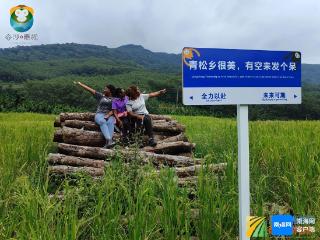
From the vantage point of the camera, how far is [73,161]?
678 cm

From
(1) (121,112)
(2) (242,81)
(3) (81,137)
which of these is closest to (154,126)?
(1) (121,112)

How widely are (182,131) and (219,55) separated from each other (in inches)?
210

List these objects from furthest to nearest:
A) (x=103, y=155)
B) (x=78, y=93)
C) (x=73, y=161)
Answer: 1. (x=78, y=93)
2. (x=103, y=155)
3. (x=73, y=161)

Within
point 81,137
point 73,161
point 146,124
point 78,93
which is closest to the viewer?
point 73,161

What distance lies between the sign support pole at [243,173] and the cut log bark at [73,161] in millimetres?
3400

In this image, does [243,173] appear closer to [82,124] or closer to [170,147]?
[170,147]

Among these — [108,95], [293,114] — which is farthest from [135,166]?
[293,114]

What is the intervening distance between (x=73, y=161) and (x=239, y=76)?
3.83 meters

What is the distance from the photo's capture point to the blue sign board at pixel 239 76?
3.60 metres

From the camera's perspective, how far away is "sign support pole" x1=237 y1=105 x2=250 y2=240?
3623 millimetres

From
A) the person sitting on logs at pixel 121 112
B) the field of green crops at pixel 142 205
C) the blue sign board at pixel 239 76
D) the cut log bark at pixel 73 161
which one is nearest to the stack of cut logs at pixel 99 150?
the cut log bark at pixel 73 161

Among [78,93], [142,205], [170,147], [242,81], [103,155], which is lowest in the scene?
[142,205]

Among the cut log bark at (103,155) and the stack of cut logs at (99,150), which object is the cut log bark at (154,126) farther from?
the cut log bark at (103,155)

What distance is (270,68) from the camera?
12.8 ft
